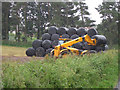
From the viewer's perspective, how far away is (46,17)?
16312mm

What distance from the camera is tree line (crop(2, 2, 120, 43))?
1477cm

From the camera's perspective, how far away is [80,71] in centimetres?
711

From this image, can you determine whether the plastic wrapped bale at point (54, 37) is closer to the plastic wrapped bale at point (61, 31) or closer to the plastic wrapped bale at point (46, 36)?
the plastic wrapped bale at point (46, 36)

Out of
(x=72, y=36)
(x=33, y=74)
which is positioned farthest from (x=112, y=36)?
(x=33, y=74)

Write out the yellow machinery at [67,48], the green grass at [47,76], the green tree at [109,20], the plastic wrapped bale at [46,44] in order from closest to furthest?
1. the green grass at [47,76]
2. the yellow machinery at [67,48]
3. the plastic wrapped bale at [46,44]
4. the green tree at [109,20]

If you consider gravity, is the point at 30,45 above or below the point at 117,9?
below

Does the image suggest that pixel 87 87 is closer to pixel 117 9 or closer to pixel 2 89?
pixel 2 89

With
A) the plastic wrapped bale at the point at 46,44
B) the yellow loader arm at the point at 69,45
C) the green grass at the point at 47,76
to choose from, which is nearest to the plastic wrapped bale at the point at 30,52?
the plastic wrapped bale at the point at 46,44

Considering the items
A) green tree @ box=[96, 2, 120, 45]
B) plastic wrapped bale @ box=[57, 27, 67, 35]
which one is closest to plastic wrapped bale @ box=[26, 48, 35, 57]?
plastic wrapped bale @ box=[57, 27, 67, 35]

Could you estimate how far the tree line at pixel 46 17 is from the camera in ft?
48.5

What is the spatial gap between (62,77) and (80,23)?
23811mm

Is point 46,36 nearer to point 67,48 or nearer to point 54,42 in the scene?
point 54,42

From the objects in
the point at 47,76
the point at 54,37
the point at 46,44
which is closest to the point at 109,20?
the point at 54,37

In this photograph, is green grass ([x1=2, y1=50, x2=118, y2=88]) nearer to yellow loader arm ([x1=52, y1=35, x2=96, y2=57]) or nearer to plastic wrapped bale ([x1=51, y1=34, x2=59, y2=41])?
yellow loader arm ([x1=52, y1=35, x2=96, y2=57])
